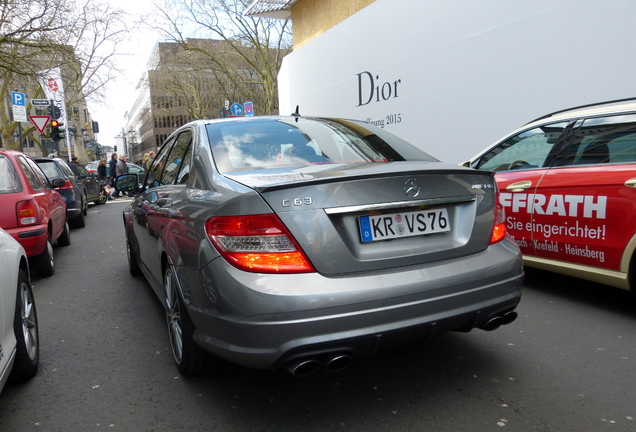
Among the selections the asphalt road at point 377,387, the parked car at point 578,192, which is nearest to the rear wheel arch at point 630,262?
the parked car at point 578,192

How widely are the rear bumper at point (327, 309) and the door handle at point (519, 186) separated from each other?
225cm

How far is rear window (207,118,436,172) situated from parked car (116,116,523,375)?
3.0 inches

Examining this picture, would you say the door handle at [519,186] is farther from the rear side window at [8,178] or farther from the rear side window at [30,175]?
the rear side window at [30,175]

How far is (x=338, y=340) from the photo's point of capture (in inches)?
85.6

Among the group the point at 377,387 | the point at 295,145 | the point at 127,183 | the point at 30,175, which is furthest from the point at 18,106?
the point at 377,387

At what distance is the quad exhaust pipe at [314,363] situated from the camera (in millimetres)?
2193

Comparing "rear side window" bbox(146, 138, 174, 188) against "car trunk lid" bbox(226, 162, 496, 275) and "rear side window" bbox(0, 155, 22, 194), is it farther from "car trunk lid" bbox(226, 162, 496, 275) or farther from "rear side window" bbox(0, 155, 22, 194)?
"rear side window" bbox(0, 155, 22, 194)

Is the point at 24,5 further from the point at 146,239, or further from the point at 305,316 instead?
the point at 305,316

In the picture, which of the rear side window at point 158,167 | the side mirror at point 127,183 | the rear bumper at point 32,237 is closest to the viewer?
the rear side window at point 158,167

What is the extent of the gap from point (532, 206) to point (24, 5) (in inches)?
591

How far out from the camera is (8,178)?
5762 mm

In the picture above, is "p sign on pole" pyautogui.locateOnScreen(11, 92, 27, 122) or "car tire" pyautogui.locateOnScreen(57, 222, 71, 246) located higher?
"p sign on pole" pyautogui.locateOnScreen(11, 92, 27, 122)

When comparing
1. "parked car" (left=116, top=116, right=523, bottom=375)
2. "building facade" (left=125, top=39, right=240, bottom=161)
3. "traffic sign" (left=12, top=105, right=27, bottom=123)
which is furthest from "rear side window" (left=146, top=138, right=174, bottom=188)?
"building facade" (left=125, top=39, right=240, bottom=161)

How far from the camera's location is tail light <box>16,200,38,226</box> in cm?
559
